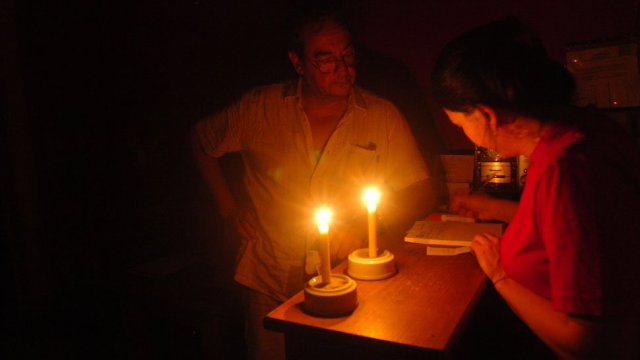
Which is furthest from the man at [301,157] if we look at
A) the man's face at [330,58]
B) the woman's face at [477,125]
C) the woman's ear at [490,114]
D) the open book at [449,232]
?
the woman's ear at [490,114]

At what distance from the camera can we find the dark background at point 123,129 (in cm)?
332

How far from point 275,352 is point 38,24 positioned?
9.37ft


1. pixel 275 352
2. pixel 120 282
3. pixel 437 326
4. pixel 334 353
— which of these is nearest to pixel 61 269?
pixel 120 282

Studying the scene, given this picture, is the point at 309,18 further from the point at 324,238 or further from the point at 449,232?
the point at 324,238

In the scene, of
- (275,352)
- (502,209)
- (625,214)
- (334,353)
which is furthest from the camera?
(275,352)

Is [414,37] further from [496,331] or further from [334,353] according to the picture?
[334,353]

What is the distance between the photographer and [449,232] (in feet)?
7.45

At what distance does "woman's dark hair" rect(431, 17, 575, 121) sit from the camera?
1.34 metres

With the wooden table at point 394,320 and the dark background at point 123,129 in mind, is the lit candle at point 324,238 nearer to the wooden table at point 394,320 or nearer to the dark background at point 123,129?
the wooden table at point 394,320

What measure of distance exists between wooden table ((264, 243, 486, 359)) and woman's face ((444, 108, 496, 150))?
52 centimetres

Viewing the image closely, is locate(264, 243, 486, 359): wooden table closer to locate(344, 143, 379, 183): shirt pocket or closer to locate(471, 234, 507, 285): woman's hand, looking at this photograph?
locate(471, 234, 507, 285): woman's hand

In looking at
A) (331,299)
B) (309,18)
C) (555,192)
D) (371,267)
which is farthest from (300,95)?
(555,192)

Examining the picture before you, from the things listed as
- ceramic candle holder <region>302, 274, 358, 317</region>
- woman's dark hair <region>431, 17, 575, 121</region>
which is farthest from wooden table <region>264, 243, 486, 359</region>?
woman's dark hair <region>431, 17, 575, 121</region>

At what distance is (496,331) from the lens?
2293 mm
